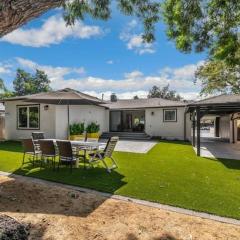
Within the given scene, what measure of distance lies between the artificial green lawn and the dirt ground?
688 mm

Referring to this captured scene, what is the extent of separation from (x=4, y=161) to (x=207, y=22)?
31.1ft

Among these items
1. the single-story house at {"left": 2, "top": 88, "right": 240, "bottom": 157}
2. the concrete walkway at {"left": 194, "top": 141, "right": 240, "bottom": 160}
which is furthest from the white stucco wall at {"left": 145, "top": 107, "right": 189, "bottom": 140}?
the concrete walkway at {"left": 194, "top": 141, "right": 240, "bottom": 160}

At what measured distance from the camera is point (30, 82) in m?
56.9

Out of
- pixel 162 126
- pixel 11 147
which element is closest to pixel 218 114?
pixel 162 126

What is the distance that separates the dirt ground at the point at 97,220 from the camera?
3980 mm

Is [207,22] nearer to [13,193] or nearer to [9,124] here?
[13,193]

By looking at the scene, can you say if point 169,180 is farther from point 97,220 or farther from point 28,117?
point 28,117

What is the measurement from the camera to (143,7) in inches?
291

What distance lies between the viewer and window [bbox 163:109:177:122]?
20.5m

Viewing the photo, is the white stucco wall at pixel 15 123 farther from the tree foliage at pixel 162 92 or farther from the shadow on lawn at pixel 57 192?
the tree foliage at pixel 162 92

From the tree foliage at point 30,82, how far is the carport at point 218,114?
43726mm

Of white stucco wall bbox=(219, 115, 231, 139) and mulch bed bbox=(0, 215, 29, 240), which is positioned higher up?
white stucco wall bbox=(219, 115, 231, 139)

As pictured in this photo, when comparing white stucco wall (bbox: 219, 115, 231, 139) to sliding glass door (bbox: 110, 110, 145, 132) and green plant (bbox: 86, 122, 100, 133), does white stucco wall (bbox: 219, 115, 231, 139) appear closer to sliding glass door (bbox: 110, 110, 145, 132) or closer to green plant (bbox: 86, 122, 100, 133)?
sliding glass door (bbox: 110, 110, 145, 132)

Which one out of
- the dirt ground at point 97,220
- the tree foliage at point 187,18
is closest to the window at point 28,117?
the tree foliage at point 187,18
